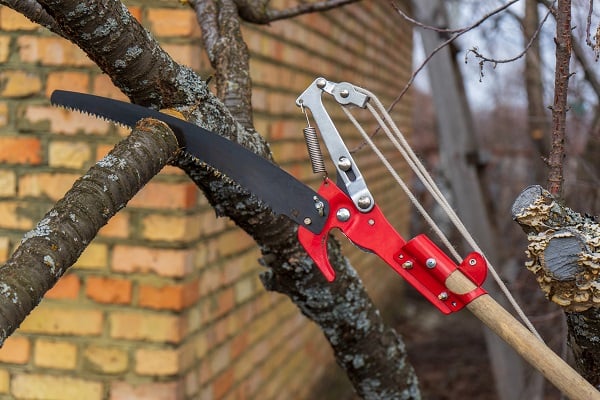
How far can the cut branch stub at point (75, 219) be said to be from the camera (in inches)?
33.0

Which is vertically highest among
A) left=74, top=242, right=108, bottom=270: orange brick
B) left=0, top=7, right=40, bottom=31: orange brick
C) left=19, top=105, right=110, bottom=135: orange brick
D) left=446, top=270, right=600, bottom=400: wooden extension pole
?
left=0, top=7, right=40, bottom=31: orange brick

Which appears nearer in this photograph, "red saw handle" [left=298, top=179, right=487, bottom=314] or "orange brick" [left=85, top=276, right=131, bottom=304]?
"red saw handle" [left=298, top=179, right=487, bottom=314]

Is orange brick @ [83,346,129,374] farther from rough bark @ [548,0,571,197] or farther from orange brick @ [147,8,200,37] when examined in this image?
rough bark @ [548,0,571,197]

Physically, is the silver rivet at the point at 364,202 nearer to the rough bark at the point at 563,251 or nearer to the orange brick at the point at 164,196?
the rough bark at the point at 563,251

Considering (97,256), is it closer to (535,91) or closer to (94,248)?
(94,248)

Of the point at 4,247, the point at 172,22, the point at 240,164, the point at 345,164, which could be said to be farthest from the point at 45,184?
the point at 345,164

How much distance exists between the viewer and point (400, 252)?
1.13 meters

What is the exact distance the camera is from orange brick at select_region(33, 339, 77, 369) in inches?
82.6

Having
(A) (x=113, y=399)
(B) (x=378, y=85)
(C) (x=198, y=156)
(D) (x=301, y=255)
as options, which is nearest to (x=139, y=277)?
(A) (x=113, y=399)

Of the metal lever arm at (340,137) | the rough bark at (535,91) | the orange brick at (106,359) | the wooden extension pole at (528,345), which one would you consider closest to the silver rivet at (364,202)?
the metal lever arm at (340,137)

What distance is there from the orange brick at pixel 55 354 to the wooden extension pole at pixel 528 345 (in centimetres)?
142

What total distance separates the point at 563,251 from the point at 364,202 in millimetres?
322

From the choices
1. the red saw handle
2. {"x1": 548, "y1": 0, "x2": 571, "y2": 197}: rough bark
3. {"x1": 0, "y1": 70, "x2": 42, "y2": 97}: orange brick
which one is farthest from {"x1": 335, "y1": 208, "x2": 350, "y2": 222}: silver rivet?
{"x1": 0, "y1": 70, "x2": 42, "y2": 97}: orange brick

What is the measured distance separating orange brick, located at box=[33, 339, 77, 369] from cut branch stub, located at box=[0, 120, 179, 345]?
48.4 inches
